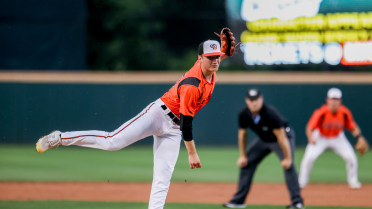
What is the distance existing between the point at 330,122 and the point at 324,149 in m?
0.45

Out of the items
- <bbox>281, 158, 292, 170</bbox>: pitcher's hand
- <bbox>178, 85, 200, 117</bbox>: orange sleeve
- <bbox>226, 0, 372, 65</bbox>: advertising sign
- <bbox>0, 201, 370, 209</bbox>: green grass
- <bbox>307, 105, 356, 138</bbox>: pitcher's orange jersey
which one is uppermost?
<bbox>226, 0, 372, 65</bbox>: advertising sign

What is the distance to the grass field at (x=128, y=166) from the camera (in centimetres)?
1210

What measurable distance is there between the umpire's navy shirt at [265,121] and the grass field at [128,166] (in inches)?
67.5

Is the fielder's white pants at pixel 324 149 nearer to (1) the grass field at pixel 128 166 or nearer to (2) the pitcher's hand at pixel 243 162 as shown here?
(1) the grass field at pixel 128 166

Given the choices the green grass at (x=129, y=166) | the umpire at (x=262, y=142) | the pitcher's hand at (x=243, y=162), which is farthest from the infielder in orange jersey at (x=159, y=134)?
the green grass at (x=129, y=166)

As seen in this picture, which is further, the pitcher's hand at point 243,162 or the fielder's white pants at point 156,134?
the pitcher's hand at point 243,162

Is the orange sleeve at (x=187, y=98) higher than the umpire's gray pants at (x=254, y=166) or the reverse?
higher

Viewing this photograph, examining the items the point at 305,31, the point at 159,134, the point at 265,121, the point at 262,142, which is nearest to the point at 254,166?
the point at 262,142

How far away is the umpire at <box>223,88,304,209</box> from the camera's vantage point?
26.2ft

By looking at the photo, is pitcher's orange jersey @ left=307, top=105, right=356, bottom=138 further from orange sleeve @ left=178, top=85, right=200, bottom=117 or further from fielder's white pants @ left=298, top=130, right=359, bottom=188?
orange sleeve @ left=178, top=85, right=200, bottom=117

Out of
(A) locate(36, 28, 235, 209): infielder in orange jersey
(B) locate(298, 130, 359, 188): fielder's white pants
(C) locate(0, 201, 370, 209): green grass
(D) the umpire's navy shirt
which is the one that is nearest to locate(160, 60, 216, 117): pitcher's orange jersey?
(A) locate(36, 28, 235, 209): infielder in orange jersey

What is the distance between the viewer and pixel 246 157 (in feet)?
27.4

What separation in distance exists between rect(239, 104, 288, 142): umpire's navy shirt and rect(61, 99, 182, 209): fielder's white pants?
1973 mm

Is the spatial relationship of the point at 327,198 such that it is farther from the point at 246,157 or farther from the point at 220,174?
the point at 220,174
